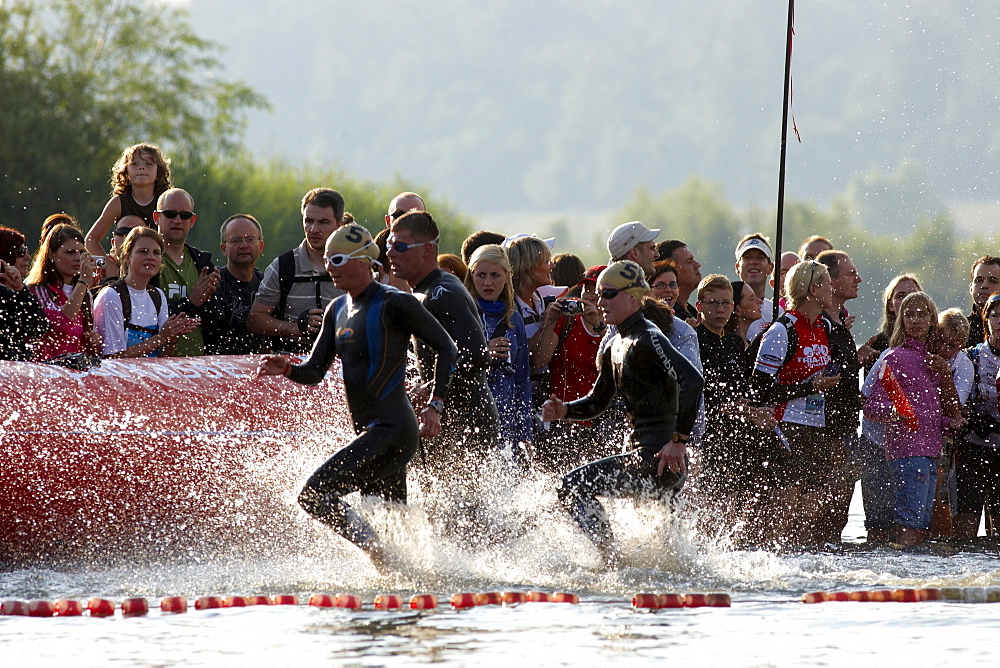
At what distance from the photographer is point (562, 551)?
9039 millimetres

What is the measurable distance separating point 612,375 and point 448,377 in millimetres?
1052

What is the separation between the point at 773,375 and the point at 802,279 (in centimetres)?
66

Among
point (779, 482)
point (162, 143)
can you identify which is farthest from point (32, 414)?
point (162, 143)

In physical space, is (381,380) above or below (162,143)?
below

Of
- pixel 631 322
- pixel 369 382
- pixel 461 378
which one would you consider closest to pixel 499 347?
pixel 461 378

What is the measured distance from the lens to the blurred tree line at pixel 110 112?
48.8 metres

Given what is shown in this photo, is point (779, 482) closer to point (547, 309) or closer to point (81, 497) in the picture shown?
point (547, 309)

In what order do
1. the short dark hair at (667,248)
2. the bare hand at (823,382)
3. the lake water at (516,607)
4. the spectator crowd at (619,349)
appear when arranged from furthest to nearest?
the short dark hair at (667,248), the bare hand at (823,382), the spectator crowd at (619,349), the lake water at (516,607)

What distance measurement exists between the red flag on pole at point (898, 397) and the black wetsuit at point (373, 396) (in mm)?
3815

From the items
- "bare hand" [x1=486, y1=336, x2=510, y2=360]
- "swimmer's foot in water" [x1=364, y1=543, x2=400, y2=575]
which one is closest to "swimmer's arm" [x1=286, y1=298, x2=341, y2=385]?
"swimmer's foot in water" [x1=364, y1=543, x2=400, y2=575]

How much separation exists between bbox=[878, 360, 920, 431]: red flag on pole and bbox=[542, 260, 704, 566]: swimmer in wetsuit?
2626 mm

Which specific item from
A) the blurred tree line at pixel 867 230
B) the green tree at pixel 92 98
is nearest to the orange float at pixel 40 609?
the green tree at pixel 92 98

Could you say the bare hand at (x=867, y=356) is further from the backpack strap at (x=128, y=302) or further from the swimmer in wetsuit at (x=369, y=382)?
the backpack strap at (x=128, y=302)

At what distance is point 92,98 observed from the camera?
186 ft
